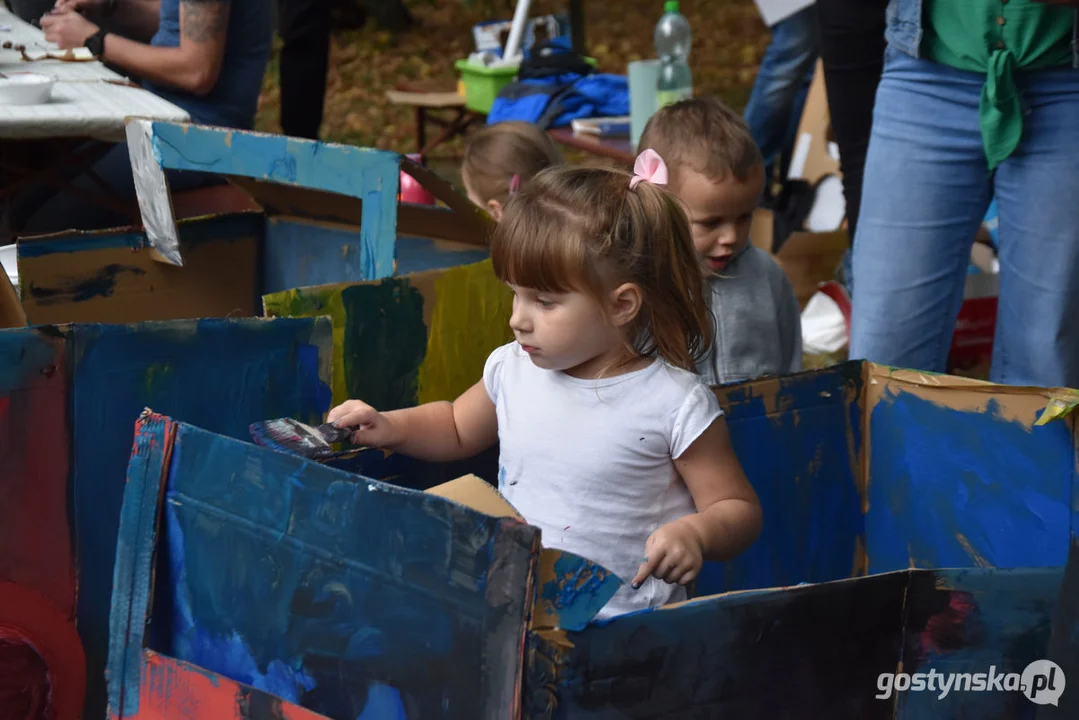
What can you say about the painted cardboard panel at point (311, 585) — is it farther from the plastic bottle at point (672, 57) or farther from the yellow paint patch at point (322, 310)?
the plastic bottle at point (672, 57)

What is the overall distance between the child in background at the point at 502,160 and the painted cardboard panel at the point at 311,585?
155cm

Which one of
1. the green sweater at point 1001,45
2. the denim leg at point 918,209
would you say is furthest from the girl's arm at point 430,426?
the green sweater at point 1001,45

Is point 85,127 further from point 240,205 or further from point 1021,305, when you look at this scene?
point 1021,305

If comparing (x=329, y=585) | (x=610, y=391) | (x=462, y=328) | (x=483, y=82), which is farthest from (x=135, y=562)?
(x=483, y=82)

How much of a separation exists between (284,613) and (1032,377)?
1.47 metres

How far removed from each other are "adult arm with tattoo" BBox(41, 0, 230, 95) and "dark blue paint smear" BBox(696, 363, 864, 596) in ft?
7.18

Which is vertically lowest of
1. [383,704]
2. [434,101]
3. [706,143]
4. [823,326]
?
[823,326]

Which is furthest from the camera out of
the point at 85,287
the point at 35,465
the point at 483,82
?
the point at 483,82

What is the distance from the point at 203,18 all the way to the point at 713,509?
2.40 metres

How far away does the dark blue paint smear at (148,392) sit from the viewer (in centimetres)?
146

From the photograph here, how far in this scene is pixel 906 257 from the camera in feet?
6.91

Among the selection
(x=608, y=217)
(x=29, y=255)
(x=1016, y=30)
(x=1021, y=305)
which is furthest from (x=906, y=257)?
(x=29, y=255)

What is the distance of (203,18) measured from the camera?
3.27 metres

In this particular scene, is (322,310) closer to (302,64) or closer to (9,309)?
(9,309)
